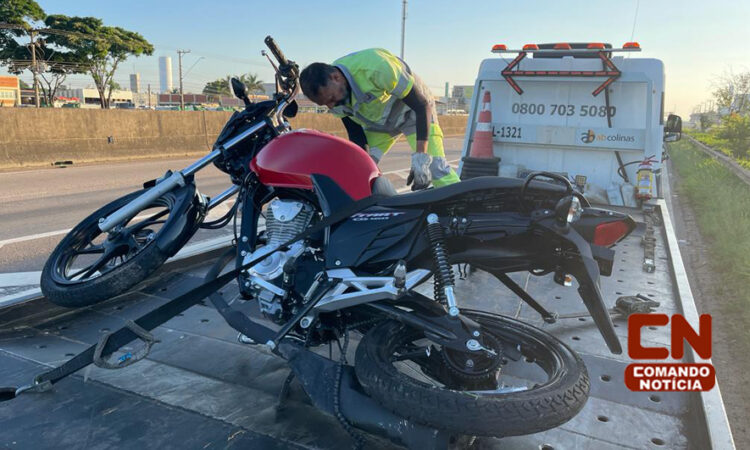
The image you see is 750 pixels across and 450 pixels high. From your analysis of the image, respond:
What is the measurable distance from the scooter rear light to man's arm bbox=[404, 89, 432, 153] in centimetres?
170

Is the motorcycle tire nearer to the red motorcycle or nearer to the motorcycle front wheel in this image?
the red motorcycle

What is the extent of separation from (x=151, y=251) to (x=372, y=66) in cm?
167

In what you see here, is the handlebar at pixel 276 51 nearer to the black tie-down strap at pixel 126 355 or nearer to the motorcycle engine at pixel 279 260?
the motorcycle engine at pixel 279 260

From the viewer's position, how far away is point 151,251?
279cm

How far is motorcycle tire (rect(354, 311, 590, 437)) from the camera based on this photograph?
1752 mm

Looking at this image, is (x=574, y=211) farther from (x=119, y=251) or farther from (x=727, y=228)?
(x=727, y=228)

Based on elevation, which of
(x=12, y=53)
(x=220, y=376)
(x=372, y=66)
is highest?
(x=12, y=53)

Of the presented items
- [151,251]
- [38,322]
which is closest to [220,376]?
[151,251]

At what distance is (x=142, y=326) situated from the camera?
8.07ft

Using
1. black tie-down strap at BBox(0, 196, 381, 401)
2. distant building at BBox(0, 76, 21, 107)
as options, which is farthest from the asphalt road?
distant building at BBox(0, 76, 21, 107)

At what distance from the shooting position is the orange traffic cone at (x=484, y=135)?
250 inches

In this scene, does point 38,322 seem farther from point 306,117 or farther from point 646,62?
point 306,117

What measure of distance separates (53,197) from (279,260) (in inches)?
292

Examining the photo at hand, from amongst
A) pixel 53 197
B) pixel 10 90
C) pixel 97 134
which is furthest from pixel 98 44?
pixel 53 197
